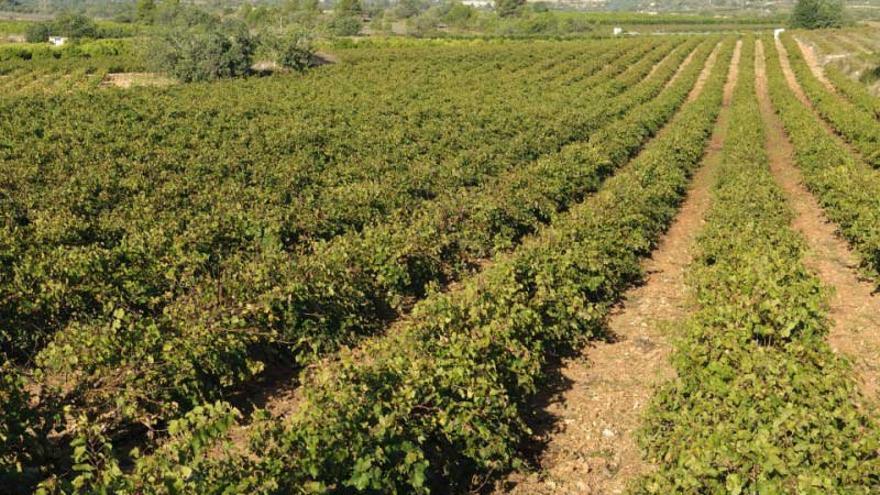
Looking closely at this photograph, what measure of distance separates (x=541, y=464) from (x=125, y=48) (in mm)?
76491

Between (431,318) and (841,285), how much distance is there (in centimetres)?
979

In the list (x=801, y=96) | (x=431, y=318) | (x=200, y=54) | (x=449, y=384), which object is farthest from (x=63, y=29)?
(x=449, y=384)

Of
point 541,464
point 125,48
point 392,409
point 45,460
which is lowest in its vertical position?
point 541,464

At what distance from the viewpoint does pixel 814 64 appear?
6328cm

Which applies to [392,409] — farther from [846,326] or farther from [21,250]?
[846,326]

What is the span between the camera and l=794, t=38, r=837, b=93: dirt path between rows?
160 ft

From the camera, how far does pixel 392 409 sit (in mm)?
6715

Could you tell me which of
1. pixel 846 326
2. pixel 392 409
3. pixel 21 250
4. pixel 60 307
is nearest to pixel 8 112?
pixel 21 250

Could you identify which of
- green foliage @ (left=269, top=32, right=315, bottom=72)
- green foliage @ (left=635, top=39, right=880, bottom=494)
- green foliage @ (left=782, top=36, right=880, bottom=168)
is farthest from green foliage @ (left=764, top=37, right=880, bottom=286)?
green foliage @ (left=269, top=32, right=315, bottom=72)

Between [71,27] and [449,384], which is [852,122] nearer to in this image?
[449,384]

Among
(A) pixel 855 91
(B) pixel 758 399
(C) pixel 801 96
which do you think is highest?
(A) pixel 855 91

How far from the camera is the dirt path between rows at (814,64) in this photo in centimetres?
4872

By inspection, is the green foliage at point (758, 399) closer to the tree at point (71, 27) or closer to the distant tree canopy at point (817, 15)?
the tree at point (71, 27)

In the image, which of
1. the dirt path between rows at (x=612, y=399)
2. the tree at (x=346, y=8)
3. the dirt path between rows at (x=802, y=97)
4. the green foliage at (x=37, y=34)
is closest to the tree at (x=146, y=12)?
the tree at (x=346, y=8)
